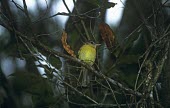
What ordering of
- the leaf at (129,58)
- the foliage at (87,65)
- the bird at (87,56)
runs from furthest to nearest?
1. the bird at (87,56)
2. the leaf at (129,58)
3. the foliage at (87,65)

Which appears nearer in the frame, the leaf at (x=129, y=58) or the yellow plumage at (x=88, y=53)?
the leaf at (x=129, y=58)

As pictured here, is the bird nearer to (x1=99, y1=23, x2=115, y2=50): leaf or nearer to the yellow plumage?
the yellow plumage

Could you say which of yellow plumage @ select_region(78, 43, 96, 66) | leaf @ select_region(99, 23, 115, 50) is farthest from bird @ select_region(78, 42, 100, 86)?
leaf @ select_region(99, 23, 115, 50)

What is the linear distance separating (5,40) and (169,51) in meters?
1.28

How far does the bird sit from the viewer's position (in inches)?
90.2

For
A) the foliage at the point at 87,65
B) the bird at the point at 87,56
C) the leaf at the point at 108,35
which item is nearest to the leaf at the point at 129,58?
the foliage at the point at 87,65

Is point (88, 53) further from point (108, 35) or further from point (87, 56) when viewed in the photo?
point (108, 35)

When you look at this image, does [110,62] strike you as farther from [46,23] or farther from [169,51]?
[46,23]

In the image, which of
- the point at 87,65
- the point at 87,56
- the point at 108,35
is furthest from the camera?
the point at 87,56

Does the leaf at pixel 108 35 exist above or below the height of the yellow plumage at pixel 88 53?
above

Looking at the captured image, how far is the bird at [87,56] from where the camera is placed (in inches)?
90.2

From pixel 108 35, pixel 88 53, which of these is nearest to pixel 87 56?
Result: pixel 88 53

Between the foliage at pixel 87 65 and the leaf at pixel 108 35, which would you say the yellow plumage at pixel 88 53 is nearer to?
the foliage at pixel 87 65

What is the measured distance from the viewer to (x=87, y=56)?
92.4 inches
